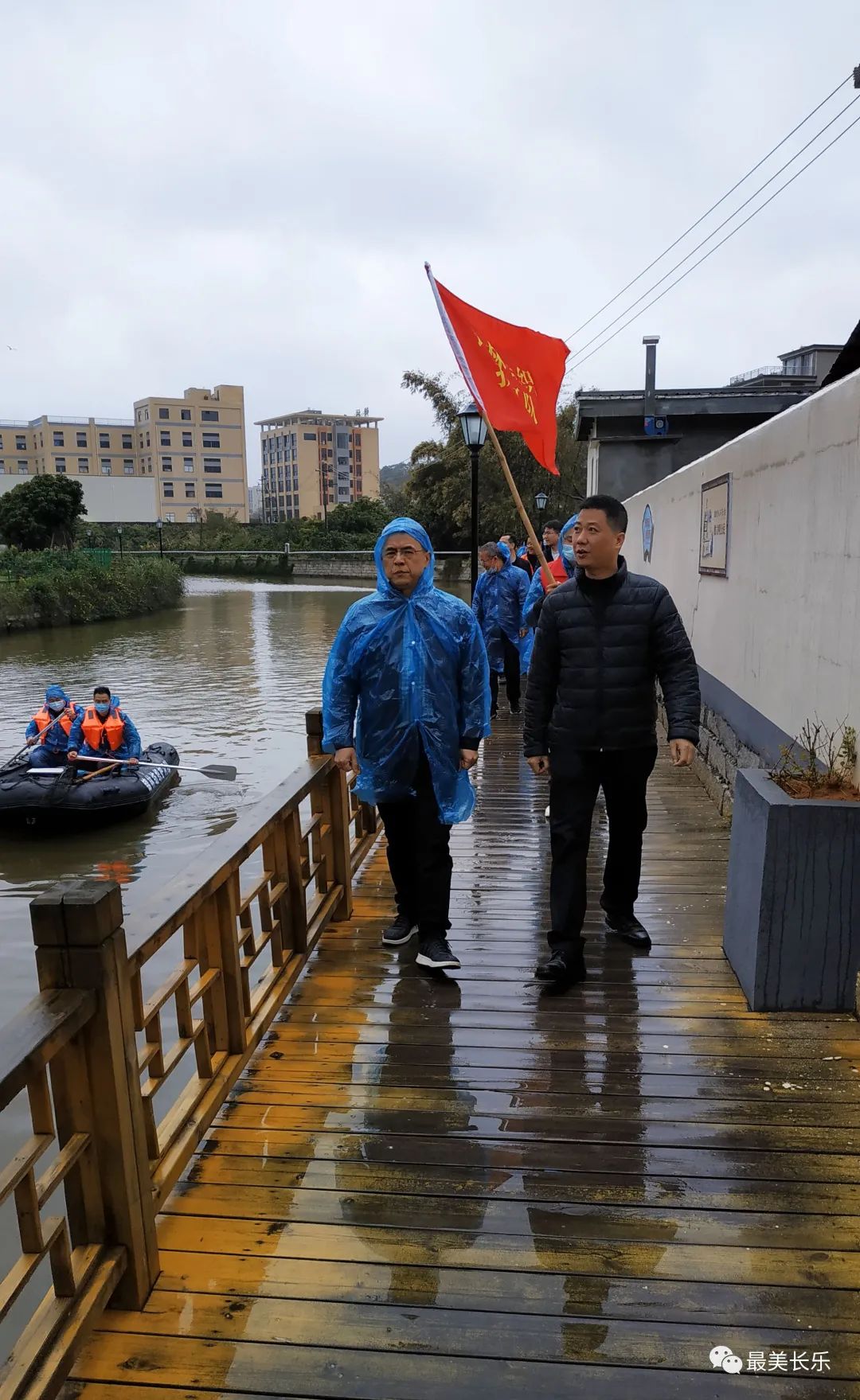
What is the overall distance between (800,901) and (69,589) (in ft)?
121

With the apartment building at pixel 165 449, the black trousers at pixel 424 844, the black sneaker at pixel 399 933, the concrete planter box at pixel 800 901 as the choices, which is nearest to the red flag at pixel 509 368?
the black trousers at pixel 424 844

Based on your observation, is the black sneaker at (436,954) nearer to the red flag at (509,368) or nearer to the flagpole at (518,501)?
the flagpole at (518,501)


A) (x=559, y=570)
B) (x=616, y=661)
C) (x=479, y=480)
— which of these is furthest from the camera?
(x=479, y=480)

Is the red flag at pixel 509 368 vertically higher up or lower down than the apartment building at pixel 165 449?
lower down

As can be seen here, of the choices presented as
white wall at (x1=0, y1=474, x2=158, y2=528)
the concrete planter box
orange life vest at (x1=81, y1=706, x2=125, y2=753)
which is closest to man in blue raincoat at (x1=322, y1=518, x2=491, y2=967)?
the concrete planter box

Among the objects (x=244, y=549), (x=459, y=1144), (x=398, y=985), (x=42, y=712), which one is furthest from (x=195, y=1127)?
(x=244, y=549)

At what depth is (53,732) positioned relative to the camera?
12.4 m

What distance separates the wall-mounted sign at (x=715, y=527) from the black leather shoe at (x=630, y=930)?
269cm

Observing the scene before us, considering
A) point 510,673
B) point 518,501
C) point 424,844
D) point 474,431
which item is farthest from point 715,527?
point 474,431

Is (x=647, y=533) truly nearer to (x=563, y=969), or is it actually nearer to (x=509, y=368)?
(x=509, y=368)

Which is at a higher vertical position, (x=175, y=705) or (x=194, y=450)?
(x=194, y=450)

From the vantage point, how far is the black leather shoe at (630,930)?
3.74 metres

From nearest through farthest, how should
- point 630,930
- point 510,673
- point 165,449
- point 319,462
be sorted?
point 630,930, point 510,673, point 165,449, point 319,462

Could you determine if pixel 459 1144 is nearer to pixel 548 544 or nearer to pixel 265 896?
pixel 265 896
